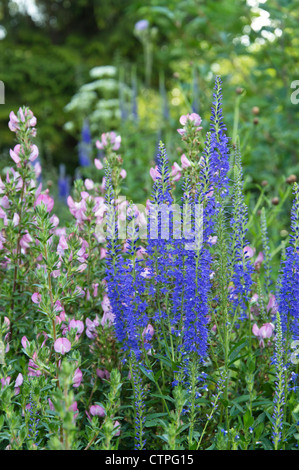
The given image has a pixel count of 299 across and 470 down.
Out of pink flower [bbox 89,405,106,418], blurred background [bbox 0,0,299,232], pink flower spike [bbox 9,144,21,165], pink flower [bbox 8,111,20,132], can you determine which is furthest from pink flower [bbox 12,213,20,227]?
blurred background [bbox 0,0,299,232]

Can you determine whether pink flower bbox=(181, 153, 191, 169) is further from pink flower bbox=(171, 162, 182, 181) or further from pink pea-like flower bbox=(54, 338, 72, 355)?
pink pea-like flower bbox=(54, 338, 72, 355)

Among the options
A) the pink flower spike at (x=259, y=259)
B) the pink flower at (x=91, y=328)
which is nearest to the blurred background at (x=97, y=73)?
the pink flower spike at (x=259, y=259)

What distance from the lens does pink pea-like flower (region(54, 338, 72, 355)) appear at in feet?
4.89

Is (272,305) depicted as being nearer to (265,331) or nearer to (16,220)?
(265,331)

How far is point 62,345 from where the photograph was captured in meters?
1.50

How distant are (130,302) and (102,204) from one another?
1.87 ft

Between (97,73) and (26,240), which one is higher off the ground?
(97,73)

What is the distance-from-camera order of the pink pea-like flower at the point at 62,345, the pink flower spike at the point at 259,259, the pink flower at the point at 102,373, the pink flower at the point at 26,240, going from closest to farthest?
the pink pea-like flower at the point at 62,345 → the pink flower at the point at 102,373 → the pink flower at the point at 26,240 → the pink flower spike at the point at 259,259

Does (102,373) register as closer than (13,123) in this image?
Yes

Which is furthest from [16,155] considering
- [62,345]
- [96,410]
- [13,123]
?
[96,410]

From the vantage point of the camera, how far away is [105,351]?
1.74 meters

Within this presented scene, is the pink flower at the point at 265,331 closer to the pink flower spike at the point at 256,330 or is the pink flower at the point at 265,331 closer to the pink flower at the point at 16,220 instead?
the pink flower spike at the point at 256,330

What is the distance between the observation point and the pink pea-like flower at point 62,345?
4.89 feet

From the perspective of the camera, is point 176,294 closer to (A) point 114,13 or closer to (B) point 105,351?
(B) point 105,351
